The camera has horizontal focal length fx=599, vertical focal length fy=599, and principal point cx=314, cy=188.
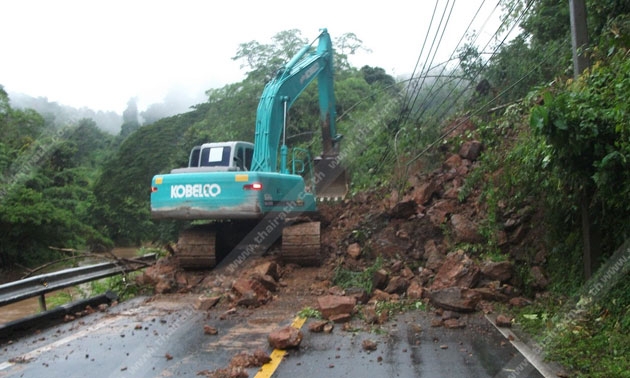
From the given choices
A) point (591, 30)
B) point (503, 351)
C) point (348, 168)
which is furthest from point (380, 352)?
point (348, 168)

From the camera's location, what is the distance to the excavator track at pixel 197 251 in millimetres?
11221

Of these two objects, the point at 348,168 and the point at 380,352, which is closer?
the point at 380,352

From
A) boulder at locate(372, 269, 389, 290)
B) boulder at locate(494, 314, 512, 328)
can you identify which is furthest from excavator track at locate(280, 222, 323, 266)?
boulder at locate(494, 314, 512, 328)

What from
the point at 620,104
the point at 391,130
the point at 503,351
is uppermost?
the point at 391,130

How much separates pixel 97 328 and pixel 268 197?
371 centimetres

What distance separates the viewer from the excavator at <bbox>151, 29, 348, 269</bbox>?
399 inches

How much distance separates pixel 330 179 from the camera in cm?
1497

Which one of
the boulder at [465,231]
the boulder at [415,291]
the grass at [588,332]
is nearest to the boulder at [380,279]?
the boulder at [415,291]

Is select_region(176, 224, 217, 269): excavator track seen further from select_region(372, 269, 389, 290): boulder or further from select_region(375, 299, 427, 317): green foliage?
select_region(375, 299, 427, 317): green foliage

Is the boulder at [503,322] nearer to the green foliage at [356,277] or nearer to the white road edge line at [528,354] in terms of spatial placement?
the white road edge line at [528,354]

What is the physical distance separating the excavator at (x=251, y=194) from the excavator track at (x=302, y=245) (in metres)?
0.02

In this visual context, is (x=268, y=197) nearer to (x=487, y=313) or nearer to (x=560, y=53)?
(x=487, y=313)

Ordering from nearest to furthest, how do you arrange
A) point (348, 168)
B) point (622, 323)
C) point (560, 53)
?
point (622, 323) → point (560, 53) → point (348, 168)

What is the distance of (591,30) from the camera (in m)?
10.9
